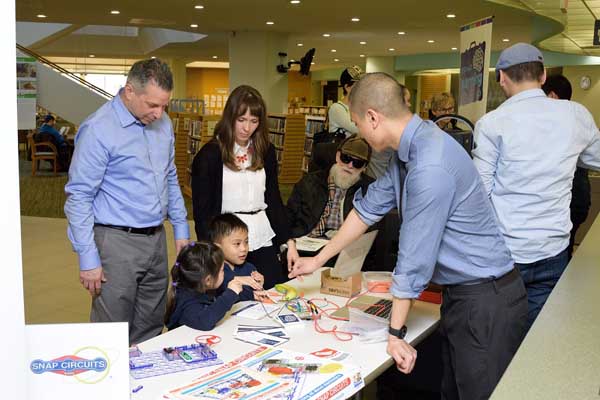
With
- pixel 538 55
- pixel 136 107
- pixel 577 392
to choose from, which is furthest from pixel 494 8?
pixel 577 392

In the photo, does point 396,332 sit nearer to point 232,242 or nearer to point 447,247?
point 447,247

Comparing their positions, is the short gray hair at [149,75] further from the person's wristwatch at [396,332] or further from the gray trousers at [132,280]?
the person's wristwatch at [396,332]

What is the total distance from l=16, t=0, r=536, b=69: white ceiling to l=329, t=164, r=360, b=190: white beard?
7640 millimetres

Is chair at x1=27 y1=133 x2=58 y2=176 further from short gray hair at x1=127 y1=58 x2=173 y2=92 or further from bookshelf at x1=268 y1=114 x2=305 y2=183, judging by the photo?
short gray hair at x1=127 y1=58 x2=173 y2=92

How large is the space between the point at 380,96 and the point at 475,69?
319 centimetres

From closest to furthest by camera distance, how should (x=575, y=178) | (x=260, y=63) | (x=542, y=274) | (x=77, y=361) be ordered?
(x=77, y=361)
(x=542, y=274)
(x=575, y=178)
(x=260, y=63)

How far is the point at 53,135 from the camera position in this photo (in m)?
15.5

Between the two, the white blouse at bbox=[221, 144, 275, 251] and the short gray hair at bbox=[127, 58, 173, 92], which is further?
the white blouse at bbox=[221, 144, 275, 251]

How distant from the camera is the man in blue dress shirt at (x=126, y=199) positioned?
9.17 ft

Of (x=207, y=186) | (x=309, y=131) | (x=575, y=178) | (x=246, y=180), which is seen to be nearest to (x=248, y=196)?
(x=246, y=180)

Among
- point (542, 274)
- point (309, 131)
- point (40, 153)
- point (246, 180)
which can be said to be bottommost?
point (40, 153)

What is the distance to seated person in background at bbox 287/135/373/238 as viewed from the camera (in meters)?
4.38

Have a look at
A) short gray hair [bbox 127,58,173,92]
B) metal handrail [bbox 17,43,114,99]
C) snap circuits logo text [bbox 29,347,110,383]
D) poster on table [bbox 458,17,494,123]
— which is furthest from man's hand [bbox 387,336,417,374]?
metal handrail [bbox 17,43,114,99]

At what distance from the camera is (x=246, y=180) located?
3.49 m
